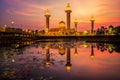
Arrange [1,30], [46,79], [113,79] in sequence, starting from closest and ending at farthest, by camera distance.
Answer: [46,79]
[113,79]
[1,30]

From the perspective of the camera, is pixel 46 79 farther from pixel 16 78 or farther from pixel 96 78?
pixel 96 78

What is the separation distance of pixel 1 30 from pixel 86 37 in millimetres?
101699

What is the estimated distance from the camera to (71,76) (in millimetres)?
21703

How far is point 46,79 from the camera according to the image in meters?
19.7

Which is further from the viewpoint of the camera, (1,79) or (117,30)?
(117,30)

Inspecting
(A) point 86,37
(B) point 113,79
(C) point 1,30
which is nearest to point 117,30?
(A) point 86,37

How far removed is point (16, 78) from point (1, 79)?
4.23ft

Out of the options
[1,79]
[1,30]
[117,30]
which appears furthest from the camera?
[117,30]

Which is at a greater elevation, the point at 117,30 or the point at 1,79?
the point at 117,30

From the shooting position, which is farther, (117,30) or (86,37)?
(86,37)

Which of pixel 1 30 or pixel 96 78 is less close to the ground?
pixel 1 30

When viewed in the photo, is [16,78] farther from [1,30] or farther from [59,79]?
[1,30]

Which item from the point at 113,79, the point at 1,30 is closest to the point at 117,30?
the point at 1,30

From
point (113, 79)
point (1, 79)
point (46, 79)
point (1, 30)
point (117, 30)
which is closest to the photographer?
point (1, 79)
